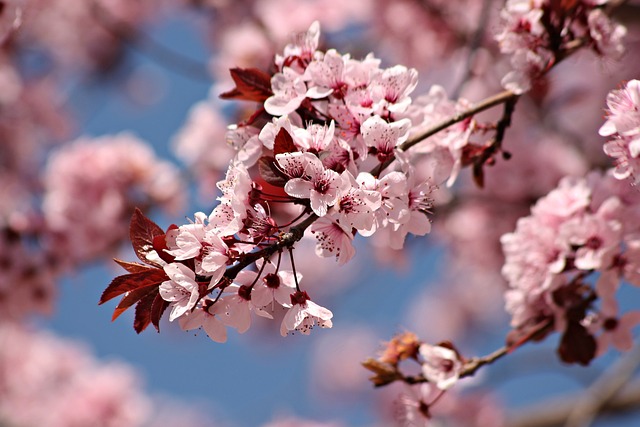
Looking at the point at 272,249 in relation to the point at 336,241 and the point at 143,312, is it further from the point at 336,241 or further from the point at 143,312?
the point at 143,312

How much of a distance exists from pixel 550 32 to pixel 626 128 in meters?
0.38

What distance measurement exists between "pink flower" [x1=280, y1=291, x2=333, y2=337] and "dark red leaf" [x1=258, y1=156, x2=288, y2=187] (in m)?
0.20

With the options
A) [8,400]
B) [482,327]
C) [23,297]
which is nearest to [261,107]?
[23,297]

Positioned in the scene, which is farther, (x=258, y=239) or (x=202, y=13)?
(x=202, y=13)

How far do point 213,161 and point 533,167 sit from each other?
136cm

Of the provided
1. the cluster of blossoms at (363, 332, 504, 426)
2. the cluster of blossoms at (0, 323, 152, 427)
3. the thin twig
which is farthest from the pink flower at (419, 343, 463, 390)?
the cluster of blossoms at (0, 323, 152, 427)

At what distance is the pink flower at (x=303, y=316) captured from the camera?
1.30m

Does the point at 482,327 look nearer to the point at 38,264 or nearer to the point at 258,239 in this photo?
the point at 38,264

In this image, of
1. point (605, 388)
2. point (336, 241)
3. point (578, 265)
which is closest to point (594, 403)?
point (605, 388)

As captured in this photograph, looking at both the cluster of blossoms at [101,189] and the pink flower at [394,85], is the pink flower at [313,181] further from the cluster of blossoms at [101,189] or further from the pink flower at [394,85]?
the cluster of blossoms at [101,189]

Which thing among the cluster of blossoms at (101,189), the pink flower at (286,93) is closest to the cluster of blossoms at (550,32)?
the pink flower at (286,93)

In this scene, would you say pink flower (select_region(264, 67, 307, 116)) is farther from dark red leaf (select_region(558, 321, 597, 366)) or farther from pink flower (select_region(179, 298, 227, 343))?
dark red leaf (select_region(558, 321, 597, 366))

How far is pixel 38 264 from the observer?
116 inches

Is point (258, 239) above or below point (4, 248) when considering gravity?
below
